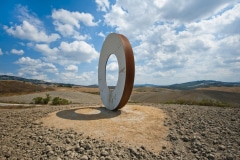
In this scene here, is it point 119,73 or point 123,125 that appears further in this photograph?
point 119,73

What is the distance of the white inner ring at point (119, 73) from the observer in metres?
10.6

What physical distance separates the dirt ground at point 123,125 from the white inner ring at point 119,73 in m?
0.90

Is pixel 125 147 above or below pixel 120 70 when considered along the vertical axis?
below

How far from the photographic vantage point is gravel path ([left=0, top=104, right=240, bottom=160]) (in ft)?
21.4

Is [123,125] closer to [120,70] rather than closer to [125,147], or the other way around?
[125,147]

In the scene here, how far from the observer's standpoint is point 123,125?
8.72 meters

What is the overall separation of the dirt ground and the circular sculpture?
80cm

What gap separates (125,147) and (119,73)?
4.87 m

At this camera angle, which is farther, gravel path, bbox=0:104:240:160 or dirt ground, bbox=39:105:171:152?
dirt ground, bbox=39:105:171:152

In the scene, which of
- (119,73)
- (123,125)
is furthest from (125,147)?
(119,73)

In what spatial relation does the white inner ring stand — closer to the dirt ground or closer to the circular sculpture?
the circular sculpture

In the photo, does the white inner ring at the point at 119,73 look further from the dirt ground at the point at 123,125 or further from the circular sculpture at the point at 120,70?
the dirt ground at the point at 123,125

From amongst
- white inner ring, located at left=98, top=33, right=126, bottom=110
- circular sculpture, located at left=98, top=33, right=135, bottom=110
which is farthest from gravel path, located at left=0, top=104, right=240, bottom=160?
white inner ring, located at left=98, top=33, right=126, bottom=110

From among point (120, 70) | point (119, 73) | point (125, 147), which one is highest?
point (120, 70)
